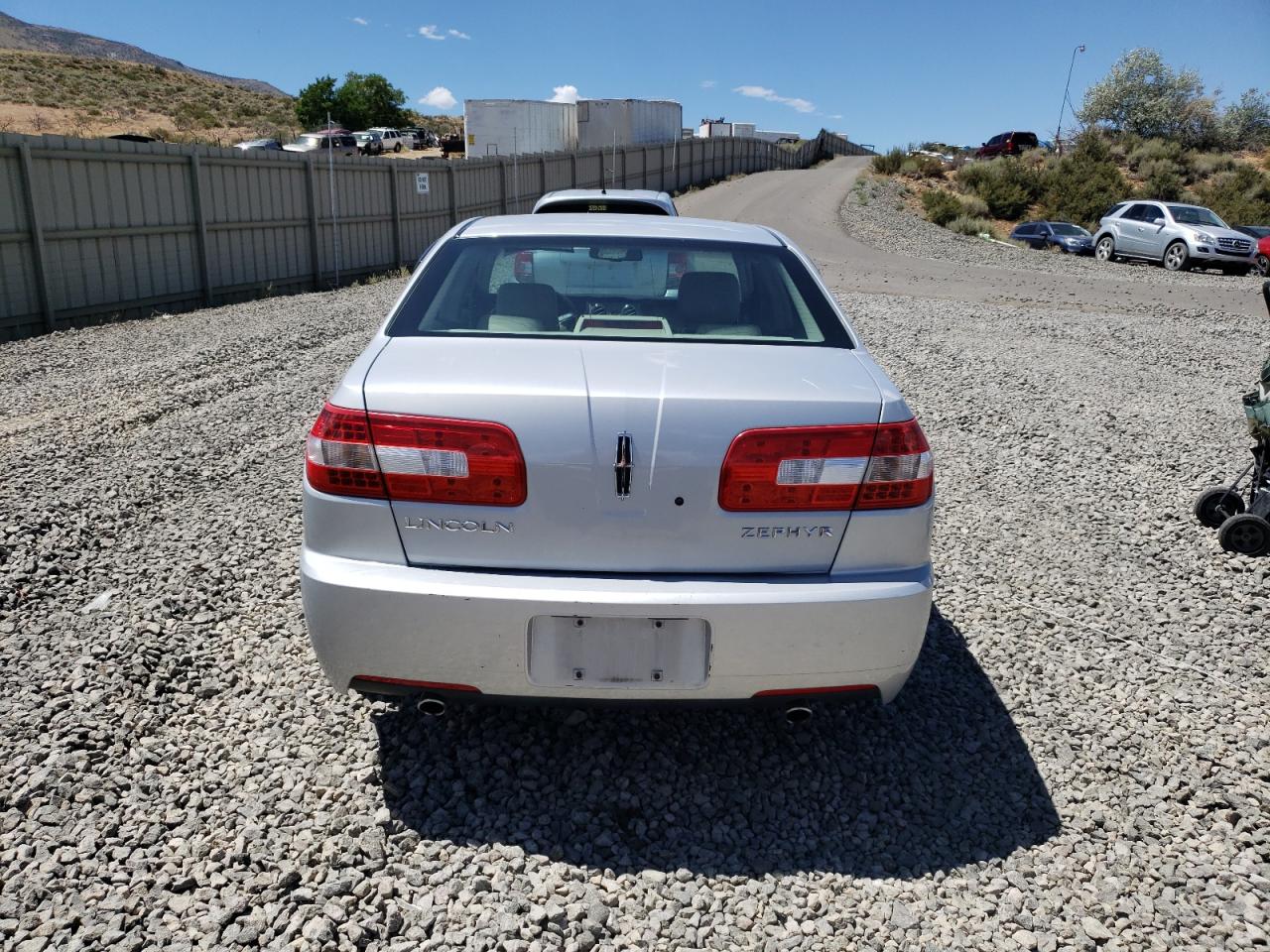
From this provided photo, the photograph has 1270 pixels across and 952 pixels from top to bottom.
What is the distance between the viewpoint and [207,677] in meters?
3.48

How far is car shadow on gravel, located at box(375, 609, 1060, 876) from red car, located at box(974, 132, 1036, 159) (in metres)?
51.3

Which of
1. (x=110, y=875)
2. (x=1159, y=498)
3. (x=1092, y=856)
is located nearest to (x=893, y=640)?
(x=1092, y=856)

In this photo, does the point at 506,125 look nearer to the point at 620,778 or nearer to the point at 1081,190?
the point at 1081,190

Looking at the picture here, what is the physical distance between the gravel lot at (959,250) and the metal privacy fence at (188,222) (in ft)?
38.0

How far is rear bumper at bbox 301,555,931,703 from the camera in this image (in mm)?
2473

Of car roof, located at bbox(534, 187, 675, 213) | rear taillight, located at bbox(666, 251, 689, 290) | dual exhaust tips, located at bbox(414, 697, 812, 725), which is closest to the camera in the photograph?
dual exhaust tips, located at bbox(414, 697, 812, 725)

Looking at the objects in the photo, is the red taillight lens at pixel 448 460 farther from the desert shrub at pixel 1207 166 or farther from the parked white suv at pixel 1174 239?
the desert shrub at pixel 1207 166

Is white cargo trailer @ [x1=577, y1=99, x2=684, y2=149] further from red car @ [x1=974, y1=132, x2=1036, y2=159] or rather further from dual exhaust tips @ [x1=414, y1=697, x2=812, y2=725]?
dual exhaust tips @ [x1=414, y1=697, x2=812, y2=725]

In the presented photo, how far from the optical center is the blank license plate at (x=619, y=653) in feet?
8.21

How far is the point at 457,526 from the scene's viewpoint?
2498mm

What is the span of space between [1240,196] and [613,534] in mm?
40236

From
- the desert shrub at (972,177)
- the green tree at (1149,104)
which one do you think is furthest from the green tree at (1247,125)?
the desert shrub at (972,177)

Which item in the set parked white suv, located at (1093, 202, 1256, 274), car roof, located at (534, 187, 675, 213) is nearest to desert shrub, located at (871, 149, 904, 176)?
parked white suv, located at (1093, 202, 1256, 274)

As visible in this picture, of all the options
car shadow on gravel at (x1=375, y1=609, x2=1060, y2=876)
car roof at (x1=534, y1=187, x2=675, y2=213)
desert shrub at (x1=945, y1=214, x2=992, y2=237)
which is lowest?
car shadow on gravel at (x1=375, y1=609, x2=1060, y2=876)
